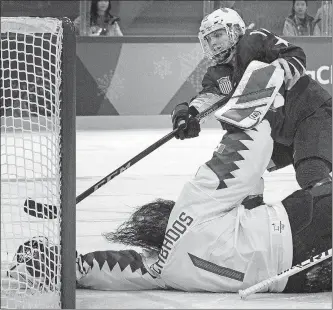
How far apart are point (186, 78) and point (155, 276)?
5648mm

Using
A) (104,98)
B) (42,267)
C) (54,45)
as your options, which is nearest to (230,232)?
(42,267)

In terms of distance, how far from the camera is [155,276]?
2760 millimetres

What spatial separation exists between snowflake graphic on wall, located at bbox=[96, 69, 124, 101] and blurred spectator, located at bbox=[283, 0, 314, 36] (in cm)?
157

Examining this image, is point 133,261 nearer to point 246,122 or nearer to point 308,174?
point 246,122

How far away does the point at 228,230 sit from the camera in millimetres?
2619

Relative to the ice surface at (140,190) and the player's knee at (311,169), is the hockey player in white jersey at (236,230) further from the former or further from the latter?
the player's knee at (311,169)

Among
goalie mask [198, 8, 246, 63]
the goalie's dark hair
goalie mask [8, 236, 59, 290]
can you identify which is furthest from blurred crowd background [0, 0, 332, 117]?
goalie mask [8, 236, 59, 290]

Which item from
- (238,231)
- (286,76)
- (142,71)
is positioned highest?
(286,76)

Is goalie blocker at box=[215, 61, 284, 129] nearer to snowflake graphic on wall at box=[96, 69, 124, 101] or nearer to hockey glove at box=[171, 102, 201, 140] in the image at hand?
hockey glove at box=[171, 102, 201, 140]

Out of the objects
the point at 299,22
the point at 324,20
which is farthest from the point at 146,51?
the point at 324,20

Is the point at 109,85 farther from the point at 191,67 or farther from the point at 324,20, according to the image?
the point at 324,20

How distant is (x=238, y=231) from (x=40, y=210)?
61cm

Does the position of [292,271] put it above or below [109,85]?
above

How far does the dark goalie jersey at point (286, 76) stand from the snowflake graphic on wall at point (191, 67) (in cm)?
469
